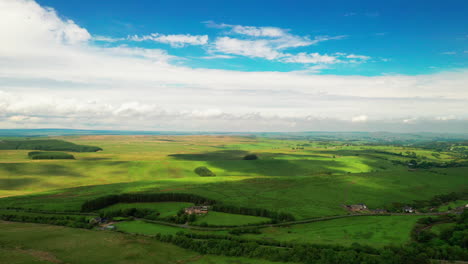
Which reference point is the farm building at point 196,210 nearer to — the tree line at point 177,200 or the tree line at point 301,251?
the tree line at point 177,200

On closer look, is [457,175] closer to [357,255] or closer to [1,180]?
[357,255]

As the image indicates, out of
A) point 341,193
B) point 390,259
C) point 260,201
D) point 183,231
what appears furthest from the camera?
point 341,193

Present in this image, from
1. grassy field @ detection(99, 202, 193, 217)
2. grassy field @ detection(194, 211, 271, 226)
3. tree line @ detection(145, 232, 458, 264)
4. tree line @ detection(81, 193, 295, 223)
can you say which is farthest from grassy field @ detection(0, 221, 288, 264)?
grassy field @ detection(99, 202, 193, 217)

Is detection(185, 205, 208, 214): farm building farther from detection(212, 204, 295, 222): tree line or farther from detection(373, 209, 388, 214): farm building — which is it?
detection(373, 209, 388, 214): farm building

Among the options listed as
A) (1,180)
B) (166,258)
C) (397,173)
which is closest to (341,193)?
(397,173)

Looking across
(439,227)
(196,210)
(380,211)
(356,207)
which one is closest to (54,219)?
(196,210)

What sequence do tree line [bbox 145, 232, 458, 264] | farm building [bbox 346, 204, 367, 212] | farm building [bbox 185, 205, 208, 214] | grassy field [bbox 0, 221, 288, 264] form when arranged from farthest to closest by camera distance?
farm building [bbox 346, 204, 367, 212] → farm building [bbox 185, 205, 208, 214] → grassy field [bbox 0, 221, 288, 264] → tree line [bbox 145, 232, 458, 264]
